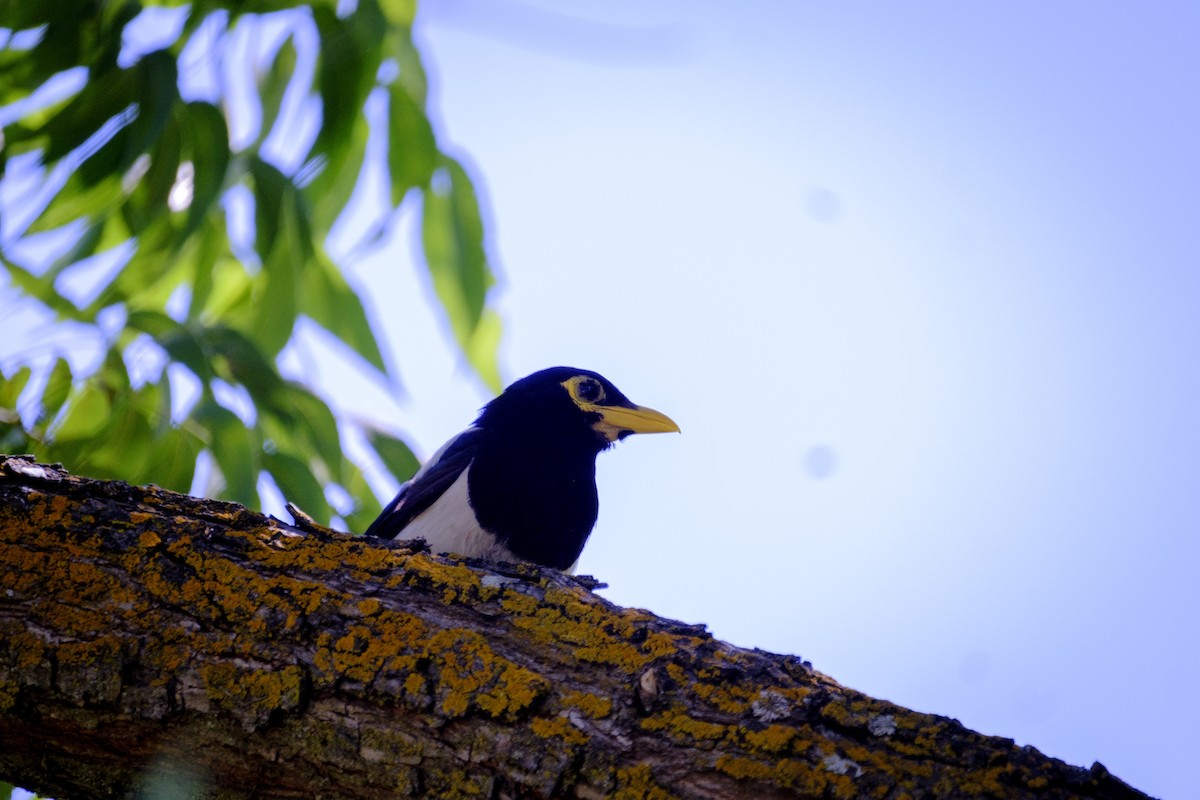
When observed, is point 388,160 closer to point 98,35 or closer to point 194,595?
point 98,35

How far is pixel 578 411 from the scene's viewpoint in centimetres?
486

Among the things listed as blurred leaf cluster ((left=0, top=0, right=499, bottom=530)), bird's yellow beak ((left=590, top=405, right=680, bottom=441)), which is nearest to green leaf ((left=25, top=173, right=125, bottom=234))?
blurred leaf cluster ((left=0, top=0, right=499, bottom=530))

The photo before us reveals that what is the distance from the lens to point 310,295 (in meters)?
4.34

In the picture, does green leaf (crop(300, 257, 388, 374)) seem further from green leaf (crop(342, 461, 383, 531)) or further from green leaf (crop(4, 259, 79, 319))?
green leaf (crop(4, 259, 79, 319))

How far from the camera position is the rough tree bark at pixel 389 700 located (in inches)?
77.9

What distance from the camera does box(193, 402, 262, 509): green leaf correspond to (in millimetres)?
3506

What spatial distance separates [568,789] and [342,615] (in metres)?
0.57

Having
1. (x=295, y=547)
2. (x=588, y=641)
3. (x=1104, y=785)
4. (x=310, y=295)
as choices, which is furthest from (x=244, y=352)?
(x=1104, y=785)

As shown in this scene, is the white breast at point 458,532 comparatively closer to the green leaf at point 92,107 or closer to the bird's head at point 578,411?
the bird's head at point 578,411

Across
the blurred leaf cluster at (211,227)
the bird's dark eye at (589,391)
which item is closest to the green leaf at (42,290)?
the blurred leaf cluster at (211,227)

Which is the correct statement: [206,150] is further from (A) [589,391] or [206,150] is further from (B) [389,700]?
(B) [389,700]

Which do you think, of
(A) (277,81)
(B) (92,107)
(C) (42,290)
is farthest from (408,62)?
(C) (42,290)

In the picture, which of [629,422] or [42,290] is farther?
[629,422]

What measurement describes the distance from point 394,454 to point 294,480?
1.55 feet
